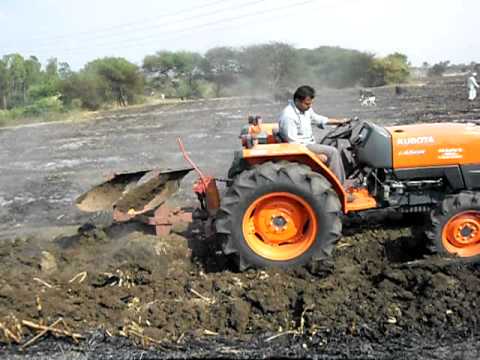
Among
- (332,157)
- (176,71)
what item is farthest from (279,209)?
(176,71)

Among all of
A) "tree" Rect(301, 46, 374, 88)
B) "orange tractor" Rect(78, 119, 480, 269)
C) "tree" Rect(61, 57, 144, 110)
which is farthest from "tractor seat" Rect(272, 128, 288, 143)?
"tree" Rect(61, 57, 144, 110)

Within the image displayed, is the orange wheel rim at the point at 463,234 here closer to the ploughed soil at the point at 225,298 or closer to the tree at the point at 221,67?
the ploughed soil at the point at 225,298

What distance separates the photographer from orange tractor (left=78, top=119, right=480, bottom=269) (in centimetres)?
529

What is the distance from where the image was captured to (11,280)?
5328 mm

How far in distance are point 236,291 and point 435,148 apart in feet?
7.74

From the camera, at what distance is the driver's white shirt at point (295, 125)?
579 cm

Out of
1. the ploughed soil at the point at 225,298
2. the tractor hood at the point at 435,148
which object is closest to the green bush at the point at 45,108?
the ploughed soil at the point at 225,298

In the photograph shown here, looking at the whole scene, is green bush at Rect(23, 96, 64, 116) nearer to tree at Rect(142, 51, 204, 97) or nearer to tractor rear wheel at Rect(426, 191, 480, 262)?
tree at Rect(142, 51, 204, 97)

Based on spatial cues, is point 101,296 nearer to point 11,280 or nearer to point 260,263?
point 11,280

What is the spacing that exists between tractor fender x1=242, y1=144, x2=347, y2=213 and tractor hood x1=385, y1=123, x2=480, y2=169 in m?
0.64

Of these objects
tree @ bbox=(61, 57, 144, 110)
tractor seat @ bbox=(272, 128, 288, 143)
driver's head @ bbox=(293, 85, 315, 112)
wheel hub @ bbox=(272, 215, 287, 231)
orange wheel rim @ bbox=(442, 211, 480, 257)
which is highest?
tree @ bbox=(61, 57, 144, 110)

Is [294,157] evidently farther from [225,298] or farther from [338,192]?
[225,298]

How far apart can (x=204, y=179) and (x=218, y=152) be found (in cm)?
773

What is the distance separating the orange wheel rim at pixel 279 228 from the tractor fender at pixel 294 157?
0.38 m
